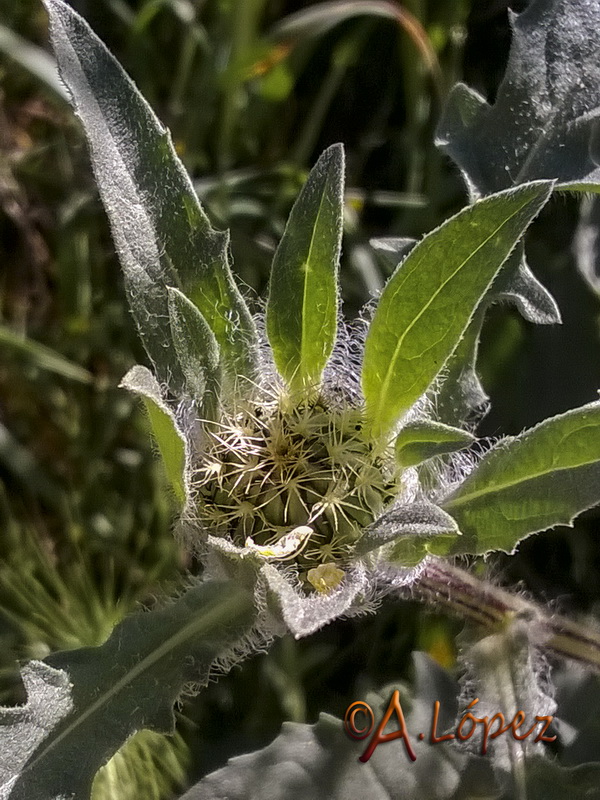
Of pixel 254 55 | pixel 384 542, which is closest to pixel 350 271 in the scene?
pixel 254 55

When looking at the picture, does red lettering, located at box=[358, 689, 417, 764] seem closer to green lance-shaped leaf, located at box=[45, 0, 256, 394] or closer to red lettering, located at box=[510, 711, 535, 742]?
red lettering, located at box=[510, 711, 535, 742]

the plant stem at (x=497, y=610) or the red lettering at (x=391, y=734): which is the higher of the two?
the plant stem at (x=497, y=610)

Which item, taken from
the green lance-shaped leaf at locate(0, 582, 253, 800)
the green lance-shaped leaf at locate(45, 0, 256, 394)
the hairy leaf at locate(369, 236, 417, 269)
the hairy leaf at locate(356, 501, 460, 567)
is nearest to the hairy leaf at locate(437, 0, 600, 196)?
the hairy leaf at locate(369, 236, 417, 269)

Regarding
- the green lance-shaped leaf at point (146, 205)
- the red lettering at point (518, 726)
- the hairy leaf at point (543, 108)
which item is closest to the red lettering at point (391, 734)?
the red lettering at point (518, 726)

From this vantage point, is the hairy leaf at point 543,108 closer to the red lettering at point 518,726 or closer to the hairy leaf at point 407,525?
the hairy leaf at point 407,525

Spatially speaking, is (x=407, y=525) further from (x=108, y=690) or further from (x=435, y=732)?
(x=435, y=732)

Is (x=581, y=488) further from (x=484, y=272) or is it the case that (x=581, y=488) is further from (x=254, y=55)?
(x=254, y=55)
